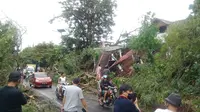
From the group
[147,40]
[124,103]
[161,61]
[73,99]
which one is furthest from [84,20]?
[124,103]

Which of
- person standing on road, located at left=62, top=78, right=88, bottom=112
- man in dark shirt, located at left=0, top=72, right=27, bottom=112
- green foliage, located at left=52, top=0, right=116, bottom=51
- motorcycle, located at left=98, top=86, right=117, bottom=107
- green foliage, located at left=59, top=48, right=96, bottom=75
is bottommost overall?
motorcycle, located at left=98, top=86, right=117, bottom=107

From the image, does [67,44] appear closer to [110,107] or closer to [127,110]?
[110,107]

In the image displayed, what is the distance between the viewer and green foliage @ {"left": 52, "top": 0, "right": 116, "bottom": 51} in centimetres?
2933

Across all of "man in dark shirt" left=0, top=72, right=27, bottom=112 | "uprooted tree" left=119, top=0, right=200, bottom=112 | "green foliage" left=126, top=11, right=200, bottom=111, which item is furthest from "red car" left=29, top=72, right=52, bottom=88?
"man in dark shirt" left=0, top=72, right=27, bottom=112

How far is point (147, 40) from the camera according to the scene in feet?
51.6

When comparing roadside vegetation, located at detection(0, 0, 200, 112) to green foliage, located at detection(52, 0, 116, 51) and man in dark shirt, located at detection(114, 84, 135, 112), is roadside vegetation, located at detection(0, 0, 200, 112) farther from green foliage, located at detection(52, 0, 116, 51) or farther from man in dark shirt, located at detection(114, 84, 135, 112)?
green foliage, located at detection(52, 0, 116, 51)

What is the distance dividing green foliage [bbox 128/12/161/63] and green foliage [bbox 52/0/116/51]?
44.0 ft

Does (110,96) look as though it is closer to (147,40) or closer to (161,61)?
(161,61)

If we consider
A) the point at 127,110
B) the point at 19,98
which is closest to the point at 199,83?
the point at 127,110

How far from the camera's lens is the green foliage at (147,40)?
15711 millimetres

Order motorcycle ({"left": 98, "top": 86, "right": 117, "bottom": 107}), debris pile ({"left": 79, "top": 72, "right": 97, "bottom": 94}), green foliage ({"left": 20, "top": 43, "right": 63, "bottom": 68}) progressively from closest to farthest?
motorcycle ({"left": 98, "top": 86, "right": 117, "bottom": 107}) → debris pile ({"left": 79, "top": 72, "right": 97, "bottom": 94}) → green foliage ({"left": 20, "top": 43, "right": 63, "bottom": 68})

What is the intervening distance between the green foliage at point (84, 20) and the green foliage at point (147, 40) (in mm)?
13399

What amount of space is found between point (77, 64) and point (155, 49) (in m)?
11.2

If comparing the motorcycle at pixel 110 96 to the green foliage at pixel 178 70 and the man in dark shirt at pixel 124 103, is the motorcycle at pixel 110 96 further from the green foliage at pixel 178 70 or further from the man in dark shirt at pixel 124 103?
the man in dark shirt at pixel 124 103
